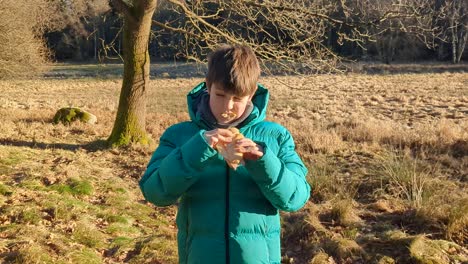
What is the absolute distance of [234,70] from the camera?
75.7 inches

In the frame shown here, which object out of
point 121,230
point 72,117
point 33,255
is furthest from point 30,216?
point 72,117

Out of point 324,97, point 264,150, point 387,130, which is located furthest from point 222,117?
point 324,97

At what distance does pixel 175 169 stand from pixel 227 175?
282 millimetres

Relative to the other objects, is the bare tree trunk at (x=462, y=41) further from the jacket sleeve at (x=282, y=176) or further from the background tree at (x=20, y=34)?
the jacket sleeve at (x=282, y=176)

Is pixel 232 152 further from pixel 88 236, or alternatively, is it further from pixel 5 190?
pixel 5 190

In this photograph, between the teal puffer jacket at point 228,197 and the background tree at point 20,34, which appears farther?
the background tree at point 20,34

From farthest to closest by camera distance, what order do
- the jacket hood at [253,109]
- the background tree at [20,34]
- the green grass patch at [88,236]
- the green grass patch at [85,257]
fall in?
1. the background tree at [20,34]
2. the green grass patch at [88,236]
3. the green grass patch at [85,257]
4. the jacket hood at [253,109]

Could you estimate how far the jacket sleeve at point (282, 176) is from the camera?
185 cm

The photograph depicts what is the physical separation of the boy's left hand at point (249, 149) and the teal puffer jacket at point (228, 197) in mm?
146

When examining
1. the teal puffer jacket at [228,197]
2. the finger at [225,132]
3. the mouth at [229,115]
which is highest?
the mouth at [229,115]

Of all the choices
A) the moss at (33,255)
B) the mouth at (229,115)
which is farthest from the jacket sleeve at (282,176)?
the moss at (33,255)

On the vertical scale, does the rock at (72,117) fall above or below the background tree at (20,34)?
below

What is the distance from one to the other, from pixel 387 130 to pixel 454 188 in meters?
4.41

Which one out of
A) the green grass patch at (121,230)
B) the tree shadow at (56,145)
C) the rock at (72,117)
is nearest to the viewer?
the green grass patch at (121,230)
